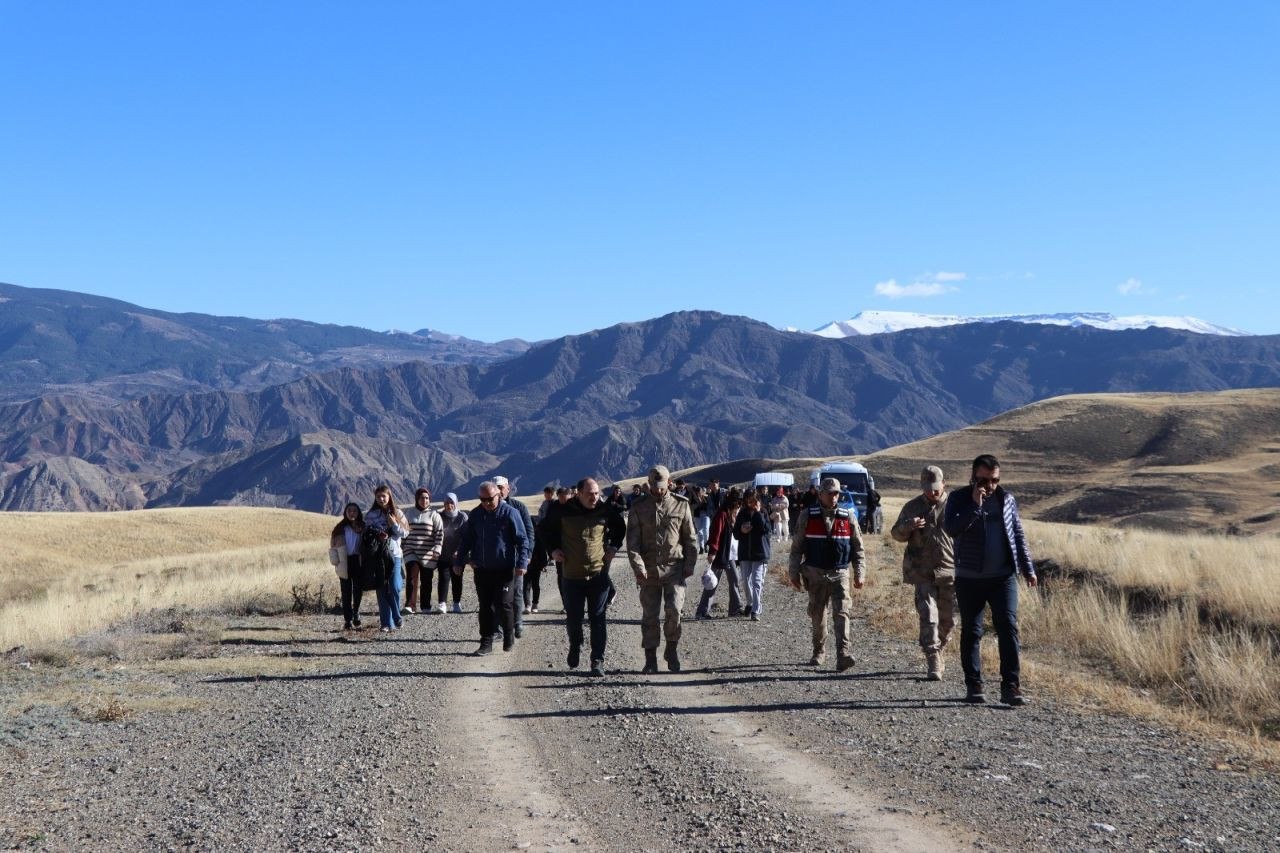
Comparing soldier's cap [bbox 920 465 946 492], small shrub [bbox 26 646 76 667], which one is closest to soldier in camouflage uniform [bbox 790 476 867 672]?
soldier's cap [bbox 920 465 946 492]

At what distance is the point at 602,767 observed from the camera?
7879 millimetres

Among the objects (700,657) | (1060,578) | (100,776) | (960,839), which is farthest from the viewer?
(1060,578)

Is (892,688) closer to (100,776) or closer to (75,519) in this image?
(100,776)

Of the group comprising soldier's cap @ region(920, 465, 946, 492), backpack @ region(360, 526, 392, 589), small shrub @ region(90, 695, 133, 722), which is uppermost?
soldier's cap @ region(920, 465, 946, 492)

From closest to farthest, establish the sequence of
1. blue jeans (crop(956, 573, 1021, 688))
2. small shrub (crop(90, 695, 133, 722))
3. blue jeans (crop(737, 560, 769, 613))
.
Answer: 1. small shrub (crop(90, 695, 133, 722))
2. blue jeans (crop(956, 573, 1021, 688))
3. blue jeans (crop(737, 560, 769, 613))

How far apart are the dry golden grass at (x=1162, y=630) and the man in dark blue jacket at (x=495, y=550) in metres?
4.95

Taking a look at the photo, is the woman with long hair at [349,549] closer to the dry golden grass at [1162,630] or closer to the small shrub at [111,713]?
the small shrub at [111,713]

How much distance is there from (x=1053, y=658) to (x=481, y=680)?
6.38 m

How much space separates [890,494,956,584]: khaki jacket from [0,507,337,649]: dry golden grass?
10.1 m

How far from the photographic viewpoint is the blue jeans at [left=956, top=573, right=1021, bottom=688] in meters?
10.1

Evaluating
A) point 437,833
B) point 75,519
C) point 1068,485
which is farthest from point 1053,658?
point 1068,485

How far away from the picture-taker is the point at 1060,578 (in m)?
20.3

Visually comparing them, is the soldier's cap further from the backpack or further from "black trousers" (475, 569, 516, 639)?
the backpack

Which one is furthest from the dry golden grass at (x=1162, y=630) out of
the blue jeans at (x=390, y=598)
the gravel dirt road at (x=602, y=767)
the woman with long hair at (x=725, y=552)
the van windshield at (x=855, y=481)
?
the van windshield at (x=855, y=481)
